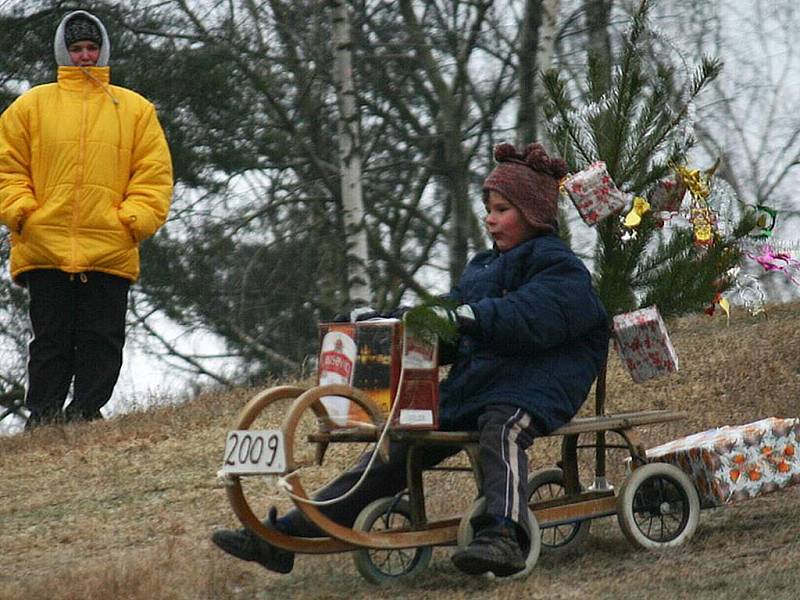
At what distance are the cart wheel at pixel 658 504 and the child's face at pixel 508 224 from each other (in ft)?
3.10

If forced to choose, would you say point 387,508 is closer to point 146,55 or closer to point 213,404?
point 213,404

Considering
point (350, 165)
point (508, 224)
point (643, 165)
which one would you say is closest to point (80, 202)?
point (350, 165)

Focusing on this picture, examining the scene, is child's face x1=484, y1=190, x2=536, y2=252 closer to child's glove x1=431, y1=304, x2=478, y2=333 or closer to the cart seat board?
child's glove x1=431, y1=304, x2=478, y2=333

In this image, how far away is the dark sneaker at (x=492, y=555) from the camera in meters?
5.29

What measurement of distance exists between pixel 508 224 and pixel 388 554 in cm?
125

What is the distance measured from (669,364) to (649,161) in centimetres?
100

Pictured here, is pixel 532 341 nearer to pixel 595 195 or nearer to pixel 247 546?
pixel 595 195

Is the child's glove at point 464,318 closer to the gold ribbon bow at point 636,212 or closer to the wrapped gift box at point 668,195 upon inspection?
the gold ribbon bow at point 636,212

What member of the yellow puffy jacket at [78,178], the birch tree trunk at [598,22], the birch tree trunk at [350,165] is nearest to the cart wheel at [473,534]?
the yellow puffy jacket at [78,178]

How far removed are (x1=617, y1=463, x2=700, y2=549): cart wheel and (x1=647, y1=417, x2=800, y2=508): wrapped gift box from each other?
12 cm

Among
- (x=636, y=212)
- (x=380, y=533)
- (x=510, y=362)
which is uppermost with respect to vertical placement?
(x=636, y=212)

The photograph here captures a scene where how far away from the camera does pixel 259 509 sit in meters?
7.36

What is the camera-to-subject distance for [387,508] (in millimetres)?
5758

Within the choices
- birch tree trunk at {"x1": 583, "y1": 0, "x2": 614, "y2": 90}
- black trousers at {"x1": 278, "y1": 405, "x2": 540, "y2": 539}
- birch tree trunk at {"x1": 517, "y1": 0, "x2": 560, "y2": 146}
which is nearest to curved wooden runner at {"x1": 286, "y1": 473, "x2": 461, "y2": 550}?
black trousers at {"x1": 278, "y1": 405, "x2": 540, "y2": 539}
